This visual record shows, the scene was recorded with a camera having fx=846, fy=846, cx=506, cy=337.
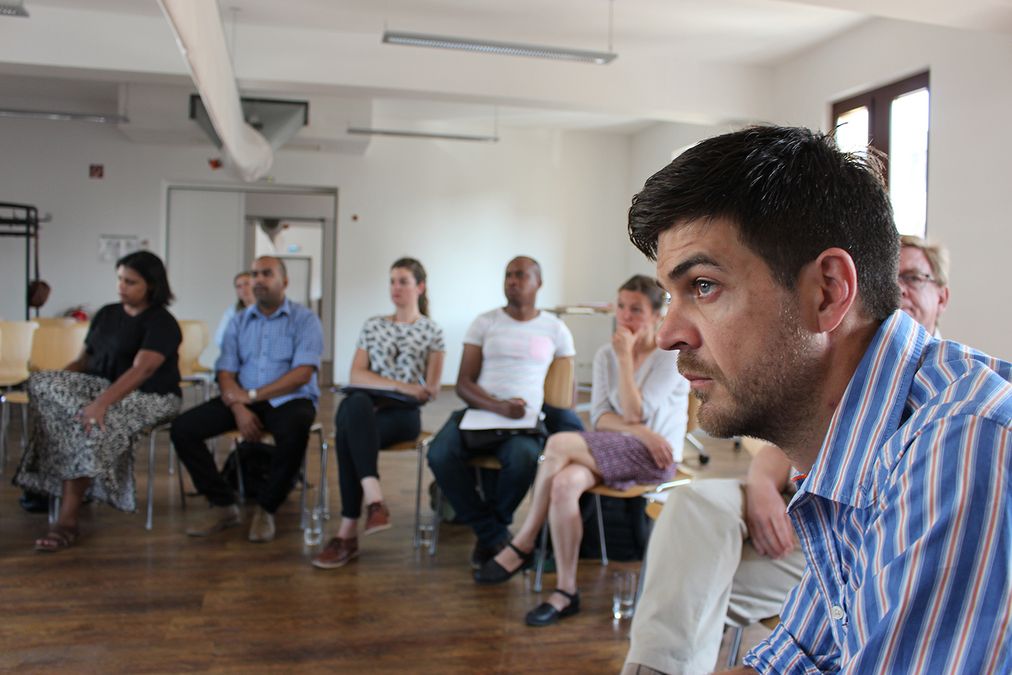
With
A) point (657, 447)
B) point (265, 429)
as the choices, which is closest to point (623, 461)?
point (657, 447)

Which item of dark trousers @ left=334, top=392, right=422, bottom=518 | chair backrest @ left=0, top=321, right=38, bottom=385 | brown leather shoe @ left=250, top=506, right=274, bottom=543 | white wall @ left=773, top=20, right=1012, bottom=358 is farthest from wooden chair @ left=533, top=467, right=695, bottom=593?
chair backrest @ left=0, top=321, right=38, bottom=385

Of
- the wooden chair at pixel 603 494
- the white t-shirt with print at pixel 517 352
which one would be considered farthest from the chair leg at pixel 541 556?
the white t-shirt with print at pixel 517 352

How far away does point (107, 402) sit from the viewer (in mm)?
3721

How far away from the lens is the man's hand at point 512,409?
3596mm

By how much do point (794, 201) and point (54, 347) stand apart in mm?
5405

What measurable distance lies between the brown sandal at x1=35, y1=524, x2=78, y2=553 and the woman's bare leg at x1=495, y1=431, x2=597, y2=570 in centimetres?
185

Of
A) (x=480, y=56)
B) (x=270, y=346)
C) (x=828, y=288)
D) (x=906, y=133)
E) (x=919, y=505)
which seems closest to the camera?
(x=919, y=505)

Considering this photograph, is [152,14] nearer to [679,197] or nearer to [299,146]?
[299,146]

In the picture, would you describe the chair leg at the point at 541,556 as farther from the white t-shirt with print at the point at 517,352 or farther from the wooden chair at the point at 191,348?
the wooden chair at the point at 191,348

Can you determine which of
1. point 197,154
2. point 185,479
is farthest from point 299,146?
point 185,479

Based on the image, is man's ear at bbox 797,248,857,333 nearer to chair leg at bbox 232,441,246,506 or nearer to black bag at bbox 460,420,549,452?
black bag at bbox 460,420,549,452

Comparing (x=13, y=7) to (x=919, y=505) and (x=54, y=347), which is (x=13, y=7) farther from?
(x=919, y=505)

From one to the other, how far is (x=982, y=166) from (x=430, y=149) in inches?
257

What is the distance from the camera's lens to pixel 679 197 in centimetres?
84
